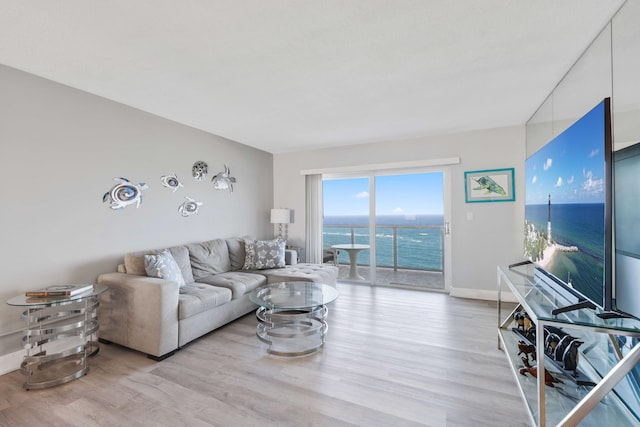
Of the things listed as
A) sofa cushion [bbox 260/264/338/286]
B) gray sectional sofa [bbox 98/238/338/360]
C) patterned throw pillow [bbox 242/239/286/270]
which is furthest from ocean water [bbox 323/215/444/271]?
gray sectional sofa [bbox 98/238/338/360]

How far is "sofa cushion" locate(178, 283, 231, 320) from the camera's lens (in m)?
2.49

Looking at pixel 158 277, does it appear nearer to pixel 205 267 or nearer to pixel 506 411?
pixel 205 267

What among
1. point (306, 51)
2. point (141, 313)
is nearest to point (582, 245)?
A: point (306, 51)

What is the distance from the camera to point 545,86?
2543 millimetres

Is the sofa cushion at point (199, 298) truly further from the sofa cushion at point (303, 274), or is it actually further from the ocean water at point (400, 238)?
the ocean water at point (400, 238)

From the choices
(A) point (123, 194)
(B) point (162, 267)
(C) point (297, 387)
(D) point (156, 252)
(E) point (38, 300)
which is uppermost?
(A) point (123, 194)

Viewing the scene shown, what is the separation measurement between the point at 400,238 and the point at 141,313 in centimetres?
384

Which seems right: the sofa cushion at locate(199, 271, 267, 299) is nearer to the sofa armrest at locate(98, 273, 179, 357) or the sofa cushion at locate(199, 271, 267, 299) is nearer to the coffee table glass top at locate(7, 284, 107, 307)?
the sofa armrest at locate(98, 273, 179, 357)

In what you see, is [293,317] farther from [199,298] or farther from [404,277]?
[404,277]

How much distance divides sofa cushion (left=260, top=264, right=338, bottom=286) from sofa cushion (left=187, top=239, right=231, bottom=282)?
1.79 feet

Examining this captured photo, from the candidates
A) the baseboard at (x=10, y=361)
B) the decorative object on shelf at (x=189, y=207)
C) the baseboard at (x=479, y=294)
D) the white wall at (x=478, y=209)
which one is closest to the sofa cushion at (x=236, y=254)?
the decorative object on shelf at (x=189, y=207)

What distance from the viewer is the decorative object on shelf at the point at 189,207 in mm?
3635

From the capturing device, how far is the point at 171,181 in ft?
11.4

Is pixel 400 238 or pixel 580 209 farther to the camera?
pixel 400 238
